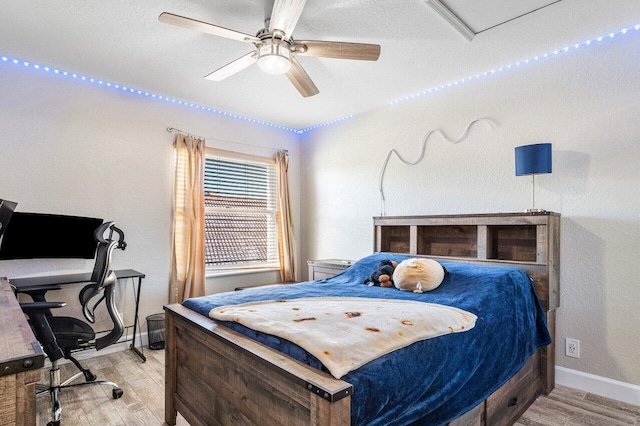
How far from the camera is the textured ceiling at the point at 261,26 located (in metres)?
2.11

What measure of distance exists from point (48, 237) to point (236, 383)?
2.38 metres

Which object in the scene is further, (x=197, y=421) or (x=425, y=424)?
(x=197, y=421)

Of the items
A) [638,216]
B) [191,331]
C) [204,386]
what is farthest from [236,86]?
[638,216]

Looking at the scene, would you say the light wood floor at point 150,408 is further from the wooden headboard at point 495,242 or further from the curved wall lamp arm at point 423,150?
the curved wall lamp arm at point 423,150

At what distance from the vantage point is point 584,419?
2148 mm

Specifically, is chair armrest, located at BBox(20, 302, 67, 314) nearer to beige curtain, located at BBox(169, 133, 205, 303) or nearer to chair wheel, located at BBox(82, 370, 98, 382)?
chair wheel, located at BBox(82, 370, 98, 382)

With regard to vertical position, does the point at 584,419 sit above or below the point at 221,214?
below

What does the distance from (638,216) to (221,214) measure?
370cm

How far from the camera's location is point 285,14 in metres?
1.81

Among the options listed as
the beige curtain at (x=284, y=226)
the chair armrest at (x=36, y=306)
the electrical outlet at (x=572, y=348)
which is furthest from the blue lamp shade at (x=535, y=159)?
the chair armrest at (x=36, y=306)

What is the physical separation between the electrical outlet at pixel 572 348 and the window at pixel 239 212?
3.09 m

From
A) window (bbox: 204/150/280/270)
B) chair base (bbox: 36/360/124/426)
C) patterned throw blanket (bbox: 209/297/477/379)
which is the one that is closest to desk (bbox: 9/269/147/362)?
chair base (bbox: 36/360/124/426)

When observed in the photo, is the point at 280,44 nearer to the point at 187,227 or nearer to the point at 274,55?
the point at 274,55

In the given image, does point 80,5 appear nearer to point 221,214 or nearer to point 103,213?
point 103,213
